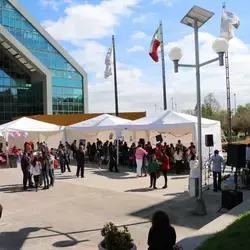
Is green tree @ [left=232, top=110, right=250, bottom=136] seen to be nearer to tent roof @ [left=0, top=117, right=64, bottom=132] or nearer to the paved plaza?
tent roof @ [left=0, top=117, right=64, bottom=132]

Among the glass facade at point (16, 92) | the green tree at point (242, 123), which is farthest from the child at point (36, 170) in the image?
the green tree at point (242, 123)

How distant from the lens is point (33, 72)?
48844 mm

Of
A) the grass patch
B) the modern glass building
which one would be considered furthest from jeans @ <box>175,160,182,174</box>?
the modern glass building

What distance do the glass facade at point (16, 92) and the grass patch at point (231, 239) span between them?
42.7 m

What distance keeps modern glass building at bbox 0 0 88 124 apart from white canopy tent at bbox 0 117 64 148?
16516 millimetres

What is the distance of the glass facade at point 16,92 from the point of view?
46.2 metres

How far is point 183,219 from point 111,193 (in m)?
4.02

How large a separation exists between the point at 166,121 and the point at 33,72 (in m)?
34.3

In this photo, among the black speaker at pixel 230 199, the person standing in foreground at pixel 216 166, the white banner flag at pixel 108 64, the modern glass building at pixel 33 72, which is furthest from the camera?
the modern glass building at pixel 33 72

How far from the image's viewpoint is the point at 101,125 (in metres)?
23.2

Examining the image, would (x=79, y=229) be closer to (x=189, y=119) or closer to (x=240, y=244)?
(x=240, y=244)

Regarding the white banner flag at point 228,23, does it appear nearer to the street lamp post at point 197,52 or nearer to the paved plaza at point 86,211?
the paved plaza at point 86,211

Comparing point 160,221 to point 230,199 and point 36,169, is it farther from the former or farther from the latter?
point 36,169

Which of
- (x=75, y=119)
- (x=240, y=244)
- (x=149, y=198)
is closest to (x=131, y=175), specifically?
(x=149, y=198)
